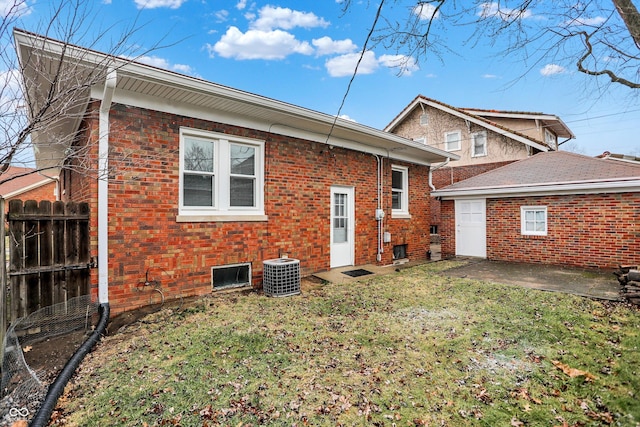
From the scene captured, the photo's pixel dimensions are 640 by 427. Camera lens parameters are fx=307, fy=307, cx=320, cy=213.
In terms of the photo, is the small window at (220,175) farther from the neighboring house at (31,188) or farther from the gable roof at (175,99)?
the neighboring house at (31,188)

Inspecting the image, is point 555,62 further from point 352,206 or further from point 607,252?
point 607,252

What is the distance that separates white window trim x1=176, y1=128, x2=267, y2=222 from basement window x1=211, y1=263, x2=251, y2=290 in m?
0.94

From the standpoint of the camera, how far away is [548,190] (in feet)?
28.6

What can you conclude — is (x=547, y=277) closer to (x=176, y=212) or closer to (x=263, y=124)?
(x=263, y=124)

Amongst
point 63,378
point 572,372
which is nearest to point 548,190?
point 572,372

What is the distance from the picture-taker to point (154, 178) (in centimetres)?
499

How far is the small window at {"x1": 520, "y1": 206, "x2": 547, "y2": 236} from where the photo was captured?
907cm

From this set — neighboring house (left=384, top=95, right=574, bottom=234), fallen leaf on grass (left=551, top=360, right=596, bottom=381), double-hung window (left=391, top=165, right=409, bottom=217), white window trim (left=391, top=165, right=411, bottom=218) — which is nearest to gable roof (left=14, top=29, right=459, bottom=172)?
double-hung window (left=391, top=165, right=409, bottom=217)

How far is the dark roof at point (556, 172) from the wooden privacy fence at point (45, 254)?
33.8ft

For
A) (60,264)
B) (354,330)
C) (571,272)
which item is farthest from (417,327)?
(571,272)

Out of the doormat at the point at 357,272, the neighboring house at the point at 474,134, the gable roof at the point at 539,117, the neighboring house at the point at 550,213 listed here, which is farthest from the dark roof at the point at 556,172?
the gable roof at the point at 539,117

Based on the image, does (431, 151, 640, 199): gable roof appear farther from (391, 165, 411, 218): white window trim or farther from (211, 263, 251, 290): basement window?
(211, 263, 251, 290): basement window

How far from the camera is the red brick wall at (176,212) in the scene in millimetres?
4684

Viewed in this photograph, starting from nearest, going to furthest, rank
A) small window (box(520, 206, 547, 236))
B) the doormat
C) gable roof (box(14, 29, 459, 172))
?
1. gable roof (box(14, 29, 459, 172))
2. the doormat
3. small window (box(520, 206, 547, 236))
